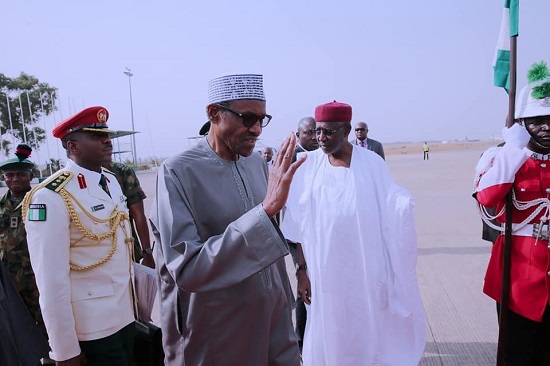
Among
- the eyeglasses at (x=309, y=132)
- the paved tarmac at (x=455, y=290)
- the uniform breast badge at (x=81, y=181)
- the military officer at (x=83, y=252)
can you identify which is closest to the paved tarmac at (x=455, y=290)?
the paved tarmac at (x=455, y=290)

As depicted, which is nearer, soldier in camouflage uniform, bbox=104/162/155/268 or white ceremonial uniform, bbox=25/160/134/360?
white ceremonial uniform, bbox=25/160/134/360

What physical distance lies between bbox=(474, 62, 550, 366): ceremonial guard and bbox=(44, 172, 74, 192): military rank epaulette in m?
2.51

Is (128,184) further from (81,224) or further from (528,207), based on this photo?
(528,207)

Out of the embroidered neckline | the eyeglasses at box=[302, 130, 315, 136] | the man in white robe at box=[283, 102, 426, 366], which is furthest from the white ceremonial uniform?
the eyeglasses at box=[302, 130, 315, 136]

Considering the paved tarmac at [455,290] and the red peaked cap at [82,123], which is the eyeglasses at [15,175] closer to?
the red peaked cap at [82,123]

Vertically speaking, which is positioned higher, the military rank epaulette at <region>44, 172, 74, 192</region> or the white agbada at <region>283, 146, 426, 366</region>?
the military rank epaulette at <region>44, 172, 74, 192</region>

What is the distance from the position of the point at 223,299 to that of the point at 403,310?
6.63 ft

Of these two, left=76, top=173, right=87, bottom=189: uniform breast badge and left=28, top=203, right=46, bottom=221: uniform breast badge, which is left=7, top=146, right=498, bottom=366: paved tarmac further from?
left=28, top=203, right=46, bottom=221: uniform breast badge

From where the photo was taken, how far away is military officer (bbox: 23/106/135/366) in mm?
2096

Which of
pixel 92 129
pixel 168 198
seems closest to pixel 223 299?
pixel 168 198

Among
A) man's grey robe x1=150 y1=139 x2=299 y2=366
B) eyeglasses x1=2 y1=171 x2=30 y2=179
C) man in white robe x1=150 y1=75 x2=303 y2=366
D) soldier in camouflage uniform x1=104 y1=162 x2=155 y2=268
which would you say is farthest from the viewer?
soldier in camouflage uniform x1=104 y1=162 x2=155 y2=268

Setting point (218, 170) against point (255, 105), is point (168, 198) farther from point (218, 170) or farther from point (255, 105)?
point (255, 105)

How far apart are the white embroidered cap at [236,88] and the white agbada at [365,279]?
173 cm

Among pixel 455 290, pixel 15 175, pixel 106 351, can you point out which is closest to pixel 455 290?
pixel 455 290
